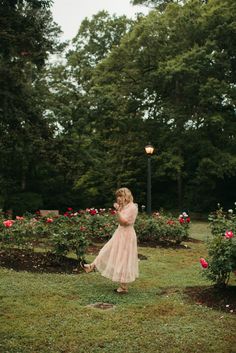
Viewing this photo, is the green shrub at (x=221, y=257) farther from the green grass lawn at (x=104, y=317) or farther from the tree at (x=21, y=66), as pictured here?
the tree at (x=21, y=66)

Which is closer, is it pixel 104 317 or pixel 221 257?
pixel 104 317

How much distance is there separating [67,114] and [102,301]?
79.2ft

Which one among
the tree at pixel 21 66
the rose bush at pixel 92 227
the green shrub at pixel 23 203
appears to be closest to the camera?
the rose bush at pixel 92 227

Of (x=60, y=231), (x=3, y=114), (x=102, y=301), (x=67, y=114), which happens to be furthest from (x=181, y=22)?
(x=102, y=301)

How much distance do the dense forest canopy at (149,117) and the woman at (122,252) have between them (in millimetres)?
18175

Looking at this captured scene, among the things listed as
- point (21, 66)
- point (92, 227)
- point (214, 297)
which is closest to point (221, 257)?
point (214, 297)

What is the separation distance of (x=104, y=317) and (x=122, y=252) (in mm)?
1748

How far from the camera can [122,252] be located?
789 cm

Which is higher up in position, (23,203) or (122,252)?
(122,252)

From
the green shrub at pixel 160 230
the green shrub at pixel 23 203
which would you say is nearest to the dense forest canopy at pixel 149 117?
the green shrub at pixel 23 203

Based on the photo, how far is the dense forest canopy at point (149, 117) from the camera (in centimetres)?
2905

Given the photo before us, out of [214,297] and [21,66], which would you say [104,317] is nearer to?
[214,297]

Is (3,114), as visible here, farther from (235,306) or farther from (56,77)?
(235,306)

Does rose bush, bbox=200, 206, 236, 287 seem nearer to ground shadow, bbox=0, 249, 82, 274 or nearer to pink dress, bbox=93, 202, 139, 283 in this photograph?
pink dress, bbox=93, 202, 139, 283
